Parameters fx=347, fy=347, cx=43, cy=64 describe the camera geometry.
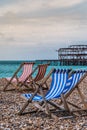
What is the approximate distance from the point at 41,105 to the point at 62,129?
56.9 inches

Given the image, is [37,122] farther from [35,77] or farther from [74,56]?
[74,56]

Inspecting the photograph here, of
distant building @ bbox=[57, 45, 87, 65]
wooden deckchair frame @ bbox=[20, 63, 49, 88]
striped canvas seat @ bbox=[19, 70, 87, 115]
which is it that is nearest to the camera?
striped canvas seat @ bbox=[19, 70, 87, 115]

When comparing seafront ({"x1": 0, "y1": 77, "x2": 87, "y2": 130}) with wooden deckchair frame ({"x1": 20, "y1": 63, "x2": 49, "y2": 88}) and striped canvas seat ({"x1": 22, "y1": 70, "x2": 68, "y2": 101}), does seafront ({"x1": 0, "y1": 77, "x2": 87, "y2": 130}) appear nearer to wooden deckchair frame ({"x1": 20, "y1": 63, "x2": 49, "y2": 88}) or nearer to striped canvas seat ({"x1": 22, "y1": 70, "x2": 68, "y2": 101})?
striped canvas seat ({"x1": 22, "y1": 70, "x2": 68, "y2": 101})

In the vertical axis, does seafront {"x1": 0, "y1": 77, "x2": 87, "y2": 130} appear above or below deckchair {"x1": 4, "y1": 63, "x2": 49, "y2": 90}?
below

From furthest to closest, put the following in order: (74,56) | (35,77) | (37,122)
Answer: (74,56), (35,77), (37,122)

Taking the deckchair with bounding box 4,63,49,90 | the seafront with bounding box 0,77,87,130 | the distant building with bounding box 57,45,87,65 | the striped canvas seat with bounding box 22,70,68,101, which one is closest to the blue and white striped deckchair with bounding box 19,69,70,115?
the striped canvas seat with bounding box 22,70,68,101

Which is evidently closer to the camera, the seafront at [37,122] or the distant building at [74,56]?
the seafront at [37,122]

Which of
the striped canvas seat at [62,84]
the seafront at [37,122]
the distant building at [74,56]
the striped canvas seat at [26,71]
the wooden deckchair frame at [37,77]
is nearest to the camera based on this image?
the seafront at [37,122]

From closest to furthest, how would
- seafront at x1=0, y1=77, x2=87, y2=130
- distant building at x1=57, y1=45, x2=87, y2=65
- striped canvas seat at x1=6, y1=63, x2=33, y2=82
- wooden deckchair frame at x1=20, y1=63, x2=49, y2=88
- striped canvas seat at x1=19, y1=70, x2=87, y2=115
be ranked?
seafront at x1=0, y1=77, x2=87, y2=130 < striped canvas seat at x1=19, y1=70, x2=87, y2=115 < wooden deckchair frame at x1=20, y1=63, x2=49, y2=88 < striped canvas seat at x1=6, y1=63, x2=33, y2=82 < distant building at x1=57, y1=45, x2=87, y2=65

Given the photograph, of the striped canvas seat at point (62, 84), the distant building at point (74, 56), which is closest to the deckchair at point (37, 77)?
the striped canvas seat at point (62, 84)

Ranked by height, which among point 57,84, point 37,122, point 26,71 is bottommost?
point 37,122

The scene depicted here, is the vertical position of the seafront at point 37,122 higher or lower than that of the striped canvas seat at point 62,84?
lower

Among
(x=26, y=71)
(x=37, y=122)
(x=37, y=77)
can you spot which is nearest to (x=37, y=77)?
(x=37, y=77)

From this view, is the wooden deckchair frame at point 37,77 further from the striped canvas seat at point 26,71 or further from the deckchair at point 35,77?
the striped canvas seat at point 26,71
